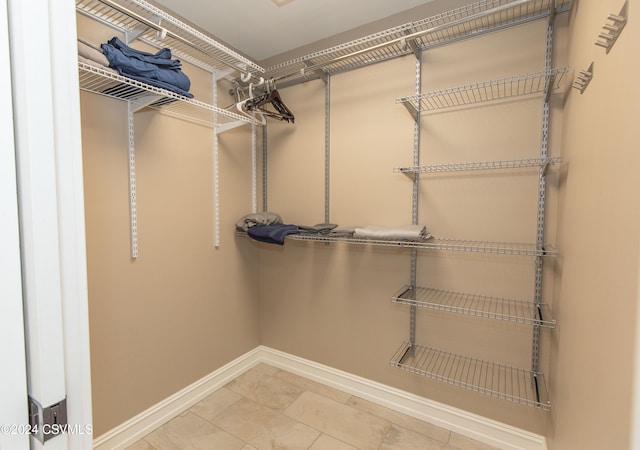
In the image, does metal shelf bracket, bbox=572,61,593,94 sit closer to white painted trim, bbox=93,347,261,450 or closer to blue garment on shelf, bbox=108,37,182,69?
blue garment on shelf, bbox=108,37,182,69

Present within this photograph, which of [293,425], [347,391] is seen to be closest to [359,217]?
[347,391]

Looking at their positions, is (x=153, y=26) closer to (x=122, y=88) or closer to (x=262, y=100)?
(x=122, y=88)

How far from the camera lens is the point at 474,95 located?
1741 millimetres

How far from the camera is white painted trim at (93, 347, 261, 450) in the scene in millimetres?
1678

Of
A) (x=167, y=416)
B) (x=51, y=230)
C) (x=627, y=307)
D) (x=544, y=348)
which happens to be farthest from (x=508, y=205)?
(x=167, y=416)

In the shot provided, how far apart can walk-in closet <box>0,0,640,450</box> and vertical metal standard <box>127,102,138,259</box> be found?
0.01 metres

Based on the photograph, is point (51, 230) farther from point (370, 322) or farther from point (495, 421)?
point (495, 421)

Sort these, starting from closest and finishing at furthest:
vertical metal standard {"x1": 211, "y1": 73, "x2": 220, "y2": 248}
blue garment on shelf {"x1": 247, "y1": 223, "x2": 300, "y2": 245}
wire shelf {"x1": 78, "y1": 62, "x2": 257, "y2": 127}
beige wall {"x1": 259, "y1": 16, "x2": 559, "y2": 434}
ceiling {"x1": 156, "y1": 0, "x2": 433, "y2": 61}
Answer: wire shelf {"x1": 78, "y1": 62, "x2": 257, "y2": 127} → beige wall {"x1": 259, "y1": 16, "x2": 559, "y2": 434} → ceiling {"x1": 156, "y1": 0, "x2": 433, "y2": 61} → blue garment on shelf {"x1": 247, "y1": 223, "x2": 300, "y2": 245} → vertical metal standard {"x1": 211, "y1": 73, "x2": 220, "y2": 248}

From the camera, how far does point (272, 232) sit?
2.07 meters

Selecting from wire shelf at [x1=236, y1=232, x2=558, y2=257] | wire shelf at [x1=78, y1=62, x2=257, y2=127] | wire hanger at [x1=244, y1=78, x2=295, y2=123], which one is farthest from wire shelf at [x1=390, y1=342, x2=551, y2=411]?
wire shelf at [x1=78, y1=62, x2=257, y2=127]

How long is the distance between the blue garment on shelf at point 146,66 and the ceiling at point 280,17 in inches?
22.0

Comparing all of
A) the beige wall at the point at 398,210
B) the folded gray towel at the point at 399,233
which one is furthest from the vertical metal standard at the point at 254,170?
the folded gray towel at the point at 399,233

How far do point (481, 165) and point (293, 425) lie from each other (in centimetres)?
196

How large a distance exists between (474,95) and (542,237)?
0.89 metres
